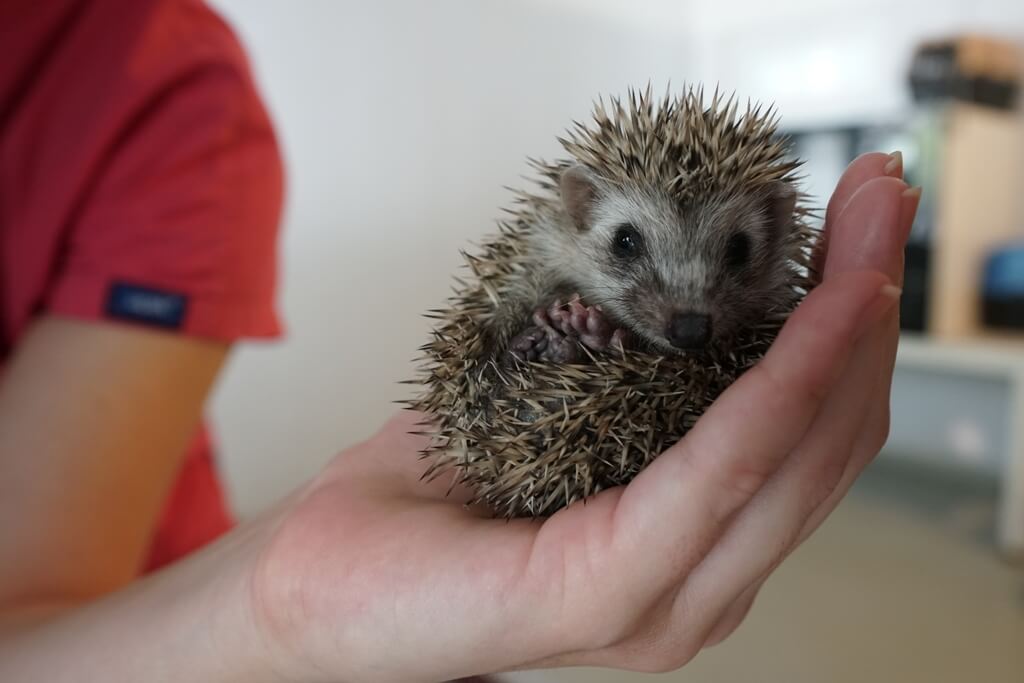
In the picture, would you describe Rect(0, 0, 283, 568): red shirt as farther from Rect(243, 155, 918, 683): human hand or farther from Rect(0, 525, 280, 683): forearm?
Rect(243, 155, 918, 683): human hand

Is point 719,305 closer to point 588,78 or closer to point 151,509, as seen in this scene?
point 588,78

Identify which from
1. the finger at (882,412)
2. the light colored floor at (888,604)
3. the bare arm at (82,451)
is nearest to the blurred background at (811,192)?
the light colored floor at (888,604)

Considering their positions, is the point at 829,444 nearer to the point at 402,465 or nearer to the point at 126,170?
the point at 402,465

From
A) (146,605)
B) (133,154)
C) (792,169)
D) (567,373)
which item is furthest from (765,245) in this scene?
(133,154)

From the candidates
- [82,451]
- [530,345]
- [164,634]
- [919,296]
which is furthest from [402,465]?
[82,451]

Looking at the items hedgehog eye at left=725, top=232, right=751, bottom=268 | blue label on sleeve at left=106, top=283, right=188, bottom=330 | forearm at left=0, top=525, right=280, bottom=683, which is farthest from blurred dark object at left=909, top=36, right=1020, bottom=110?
blue label on sleeve at left=106, top=283, right=188, bottom=330

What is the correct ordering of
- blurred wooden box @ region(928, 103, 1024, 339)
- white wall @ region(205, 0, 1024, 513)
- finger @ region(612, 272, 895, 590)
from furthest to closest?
blurred wooden box @ region(928, 103, 1024, 339) < white wall @ region(205, 0, 1024, 513) < finger @ region(612, 272, 895, 590)
